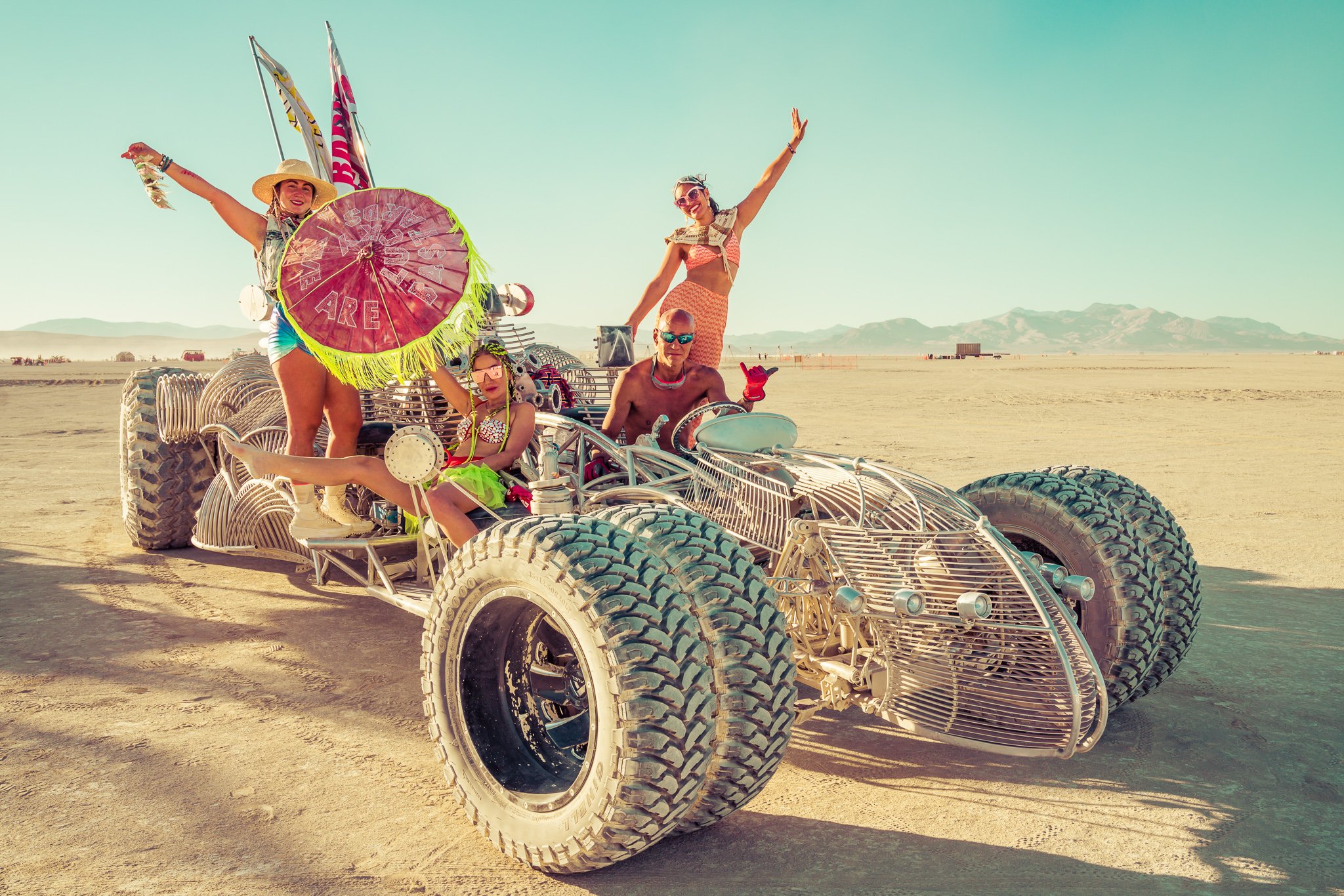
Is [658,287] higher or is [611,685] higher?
[658,287]

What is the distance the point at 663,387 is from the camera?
4812mm

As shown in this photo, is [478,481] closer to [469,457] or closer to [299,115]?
[469,457]

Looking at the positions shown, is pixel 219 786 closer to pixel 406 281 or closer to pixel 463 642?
pixel 463 642

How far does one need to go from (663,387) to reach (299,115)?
11.5ft

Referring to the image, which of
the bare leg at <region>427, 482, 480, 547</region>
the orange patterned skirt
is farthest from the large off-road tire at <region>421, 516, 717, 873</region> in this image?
the orange patterned skirt

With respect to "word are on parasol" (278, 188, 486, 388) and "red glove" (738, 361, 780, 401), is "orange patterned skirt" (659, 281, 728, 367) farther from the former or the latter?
"word are on parasol" (278, 188, 486, 388)

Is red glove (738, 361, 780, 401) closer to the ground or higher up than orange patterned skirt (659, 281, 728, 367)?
closer to the ground

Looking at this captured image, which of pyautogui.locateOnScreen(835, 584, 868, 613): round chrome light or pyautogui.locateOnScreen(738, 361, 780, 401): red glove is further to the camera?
pyautogui.locateOnScreen(738, 361, 780, 401): red glove

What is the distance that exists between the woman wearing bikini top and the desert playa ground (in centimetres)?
247

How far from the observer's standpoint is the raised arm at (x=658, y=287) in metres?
A: 5.70

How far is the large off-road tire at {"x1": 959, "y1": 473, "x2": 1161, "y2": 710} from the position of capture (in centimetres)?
351

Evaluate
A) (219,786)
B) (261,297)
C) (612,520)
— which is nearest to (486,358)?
(261,297)

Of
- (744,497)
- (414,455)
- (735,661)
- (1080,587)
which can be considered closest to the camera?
(735,661)

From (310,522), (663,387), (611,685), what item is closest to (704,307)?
(663,387)
